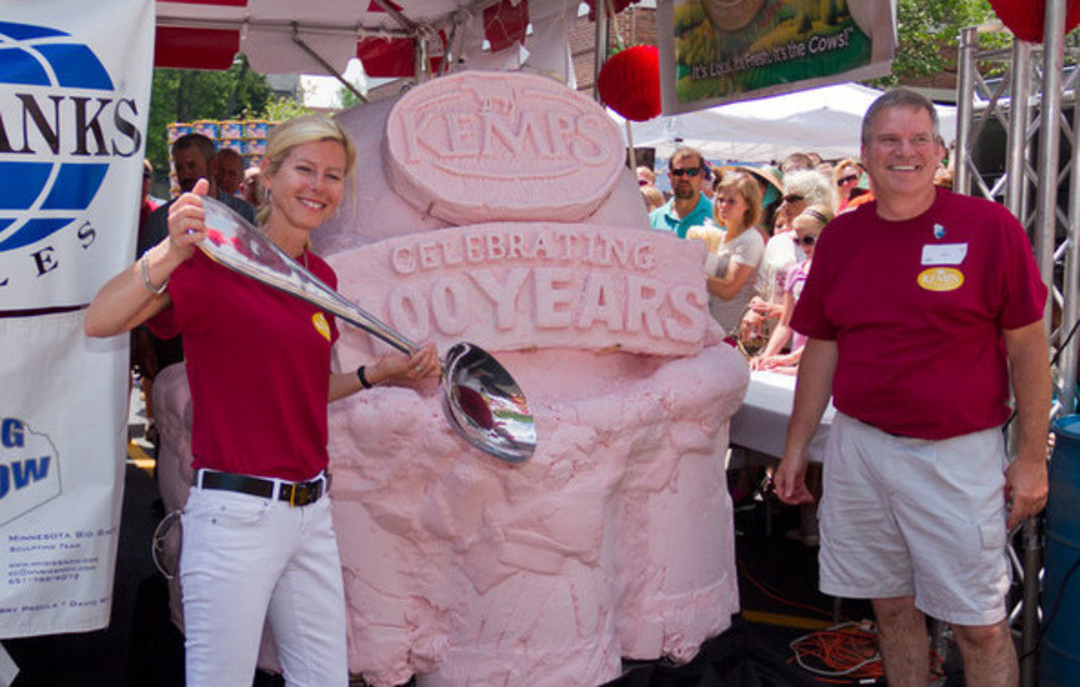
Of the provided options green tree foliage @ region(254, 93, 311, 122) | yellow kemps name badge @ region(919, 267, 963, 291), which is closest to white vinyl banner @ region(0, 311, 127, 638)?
yellow kemps name badge @ region(919, 267, 963, 291)

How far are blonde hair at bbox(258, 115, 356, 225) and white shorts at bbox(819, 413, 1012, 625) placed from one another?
1640 mm

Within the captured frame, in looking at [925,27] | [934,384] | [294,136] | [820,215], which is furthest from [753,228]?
[925,27]

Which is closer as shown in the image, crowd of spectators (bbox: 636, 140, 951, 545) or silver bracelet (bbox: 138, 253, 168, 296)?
silver bracelet (bbox: 138, 253, 168, 296)

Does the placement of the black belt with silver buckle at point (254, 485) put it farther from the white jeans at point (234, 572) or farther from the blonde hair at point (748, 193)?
the blonde hair at point (748, 193)

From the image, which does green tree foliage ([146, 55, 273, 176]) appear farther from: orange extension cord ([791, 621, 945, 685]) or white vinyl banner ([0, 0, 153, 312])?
white vinyl banner ([0, 0, 153, 312])

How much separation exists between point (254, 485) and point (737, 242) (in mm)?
3782

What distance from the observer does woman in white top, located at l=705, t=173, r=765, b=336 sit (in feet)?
18.2

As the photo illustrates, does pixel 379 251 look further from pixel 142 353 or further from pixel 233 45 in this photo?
pixel 233 45

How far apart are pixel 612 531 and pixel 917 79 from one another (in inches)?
865

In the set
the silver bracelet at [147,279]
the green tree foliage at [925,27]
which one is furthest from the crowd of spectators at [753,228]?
the green tree foliage at [925,27]

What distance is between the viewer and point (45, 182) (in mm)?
2740

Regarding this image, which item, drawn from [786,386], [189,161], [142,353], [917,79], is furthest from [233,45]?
[917,79]

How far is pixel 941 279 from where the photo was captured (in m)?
2.88

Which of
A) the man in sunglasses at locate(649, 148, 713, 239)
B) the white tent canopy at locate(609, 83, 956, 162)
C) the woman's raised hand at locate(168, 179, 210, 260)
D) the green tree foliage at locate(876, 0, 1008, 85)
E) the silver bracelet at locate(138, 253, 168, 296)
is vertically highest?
the green tree foliage at locate(876, 0, 1008, 85)
